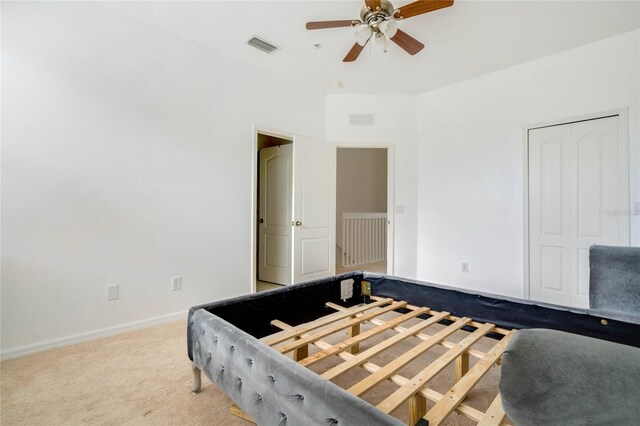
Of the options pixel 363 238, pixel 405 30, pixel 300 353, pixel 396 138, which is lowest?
pixel 300 353

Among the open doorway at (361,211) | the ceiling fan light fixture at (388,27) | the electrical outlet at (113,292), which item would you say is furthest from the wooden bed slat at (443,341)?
the open doorway at (361,211)

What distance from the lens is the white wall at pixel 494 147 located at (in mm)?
2729

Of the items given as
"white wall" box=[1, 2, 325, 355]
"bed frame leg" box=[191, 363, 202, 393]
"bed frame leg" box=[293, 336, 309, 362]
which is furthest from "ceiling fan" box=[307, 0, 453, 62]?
"bed frame leg" box=[191, 363, 202, 393]

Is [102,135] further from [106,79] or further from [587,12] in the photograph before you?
[587,12]

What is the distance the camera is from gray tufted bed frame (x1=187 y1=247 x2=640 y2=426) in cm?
47

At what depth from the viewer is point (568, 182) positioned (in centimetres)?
299

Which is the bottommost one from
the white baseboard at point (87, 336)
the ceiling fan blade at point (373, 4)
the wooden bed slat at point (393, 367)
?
the white baseboard at point (87, 336)

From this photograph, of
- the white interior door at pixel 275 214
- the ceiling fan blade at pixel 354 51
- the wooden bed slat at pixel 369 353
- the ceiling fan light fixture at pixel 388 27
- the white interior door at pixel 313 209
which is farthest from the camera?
the white interior door at pixel 275 214

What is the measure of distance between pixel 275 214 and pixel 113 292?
2.17m

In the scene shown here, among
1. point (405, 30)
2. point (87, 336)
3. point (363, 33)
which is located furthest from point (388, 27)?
point (87, 336)

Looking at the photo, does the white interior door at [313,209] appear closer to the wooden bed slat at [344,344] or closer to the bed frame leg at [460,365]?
the wooden bed slat at [344,344]

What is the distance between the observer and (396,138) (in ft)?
13.5

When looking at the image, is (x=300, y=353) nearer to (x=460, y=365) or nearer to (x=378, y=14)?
(x=460, y=365)

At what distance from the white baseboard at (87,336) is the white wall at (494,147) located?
3.15 metres
